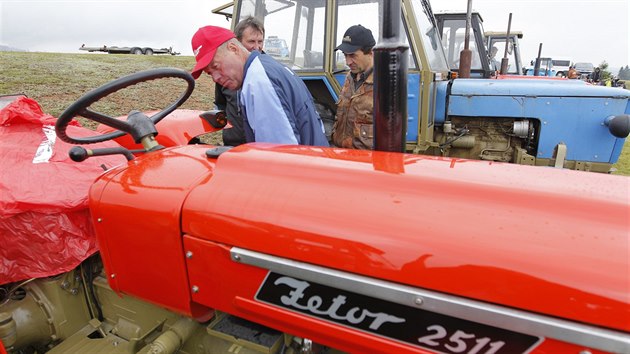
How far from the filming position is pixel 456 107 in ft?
13.3

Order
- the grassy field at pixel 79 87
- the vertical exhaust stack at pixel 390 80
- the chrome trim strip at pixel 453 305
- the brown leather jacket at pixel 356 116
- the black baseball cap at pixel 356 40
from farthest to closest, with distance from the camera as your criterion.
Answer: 1. the grassy field at pixel 79 87
2. the brown leather jacket at pixel 356 116
3. the black baseball cap at pixel 356 40
4. the vertical exhaust stack at pixel 390 80
5. the chrome trim strip at pixel 453 305

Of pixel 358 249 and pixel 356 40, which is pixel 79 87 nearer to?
pixel 356 40

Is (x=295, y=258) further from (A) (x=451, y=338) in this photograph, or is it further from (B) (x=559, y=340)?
(B) (x=559, y=340)

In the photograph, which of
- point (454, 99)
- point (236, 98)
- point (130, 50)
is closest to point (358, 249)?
point (236, 98)

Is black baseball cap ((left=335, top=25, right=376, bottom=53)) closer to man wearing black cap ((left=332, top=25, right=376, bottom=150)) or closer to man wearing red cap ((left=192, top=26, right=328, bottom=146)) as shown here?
man wearing black cap ((left=332, top=25, right=376, bottom=150))

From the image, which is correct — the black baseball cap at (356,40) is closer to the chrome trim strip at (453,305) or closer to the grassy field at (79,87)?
the chrome trim strip at (453,305)

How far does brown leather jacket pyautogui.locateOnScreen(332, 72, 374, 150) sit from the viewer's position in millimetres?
2830

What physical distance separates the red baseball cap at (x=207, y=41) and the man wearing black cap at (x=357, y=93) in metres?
1.16

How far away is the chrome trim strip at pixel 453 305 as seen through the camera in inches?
29.1

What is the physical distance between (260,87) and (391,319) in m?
1.15

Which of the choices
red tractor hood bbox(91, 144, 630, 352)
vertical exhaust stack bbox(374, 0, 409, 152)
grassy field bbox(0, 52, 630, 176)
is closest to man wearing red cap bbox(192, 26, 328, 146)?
red tractor hood bbox(91, 144, 630, 352)

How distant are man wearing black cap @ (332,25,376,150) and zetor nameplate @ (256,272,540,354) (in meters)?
1.92

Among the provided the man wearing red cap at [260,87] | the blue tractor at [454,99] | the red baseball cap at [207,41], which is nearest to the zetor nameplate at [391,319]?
the man wearing red cap at [260,87]

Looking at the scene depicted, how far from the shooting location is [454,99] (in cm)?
405
